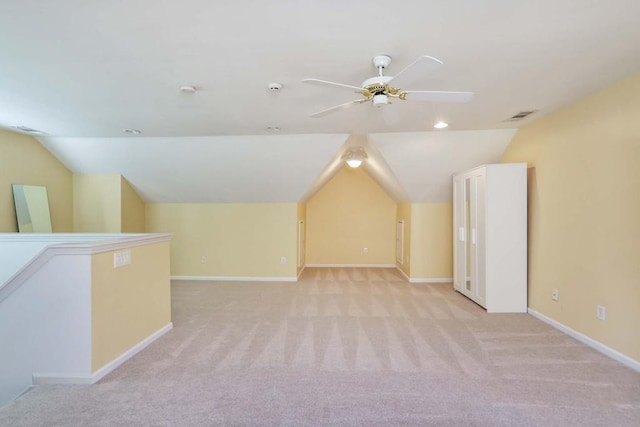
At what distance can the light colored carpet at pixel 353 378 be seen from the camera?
83.7 inches

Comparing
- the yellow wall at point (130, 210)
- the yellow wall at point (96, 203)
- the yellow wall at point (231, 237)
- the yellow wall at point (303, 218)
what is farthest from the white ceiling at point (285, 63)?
the yellow wall at point (303, 218)

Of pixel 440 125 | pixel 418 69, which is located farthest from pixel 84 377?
pixel 440 125

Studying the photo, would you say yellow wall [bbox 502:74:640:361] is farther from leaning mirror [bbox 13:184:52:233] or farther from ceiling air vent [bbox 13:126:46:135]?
leaning mirror [bbox 13:184:52:233]

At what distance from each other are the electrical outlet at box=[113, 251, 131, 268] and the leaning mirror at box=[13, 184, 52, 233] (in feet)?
9.80

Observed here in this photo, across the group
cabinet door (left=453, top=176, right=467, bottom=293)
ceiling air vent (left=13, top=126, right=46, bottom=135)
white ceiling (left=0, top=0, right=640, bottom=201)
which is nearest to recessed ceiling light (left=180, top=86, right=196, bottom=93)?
white ceiling (left=0, top=0, right=640, bottom=201)

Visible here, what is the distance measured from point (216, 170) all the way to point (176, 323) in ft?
8.40

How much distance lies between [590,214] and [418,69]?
260 centimetres

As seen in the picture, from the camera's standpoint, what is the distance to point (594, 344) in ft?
10.3

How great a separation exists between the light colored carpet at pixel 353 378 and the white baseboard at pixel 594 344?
9 centimetres

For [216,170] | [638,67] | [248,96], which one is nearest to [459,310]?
[638,67]

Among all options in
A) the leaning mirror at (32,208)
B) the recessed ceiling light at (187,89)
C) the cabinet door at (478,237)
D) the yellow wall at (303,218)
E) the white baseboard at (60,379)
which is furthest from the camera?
the yellow wall at (303,218)

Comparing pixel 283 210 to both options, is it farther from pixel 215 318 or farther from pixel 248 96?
pixel 248 96

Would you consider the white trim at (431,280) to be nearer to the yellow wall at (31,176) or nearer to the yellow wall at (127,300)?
the yellow wall at (127,300)

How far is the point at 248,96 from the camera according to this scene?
3.16 m
